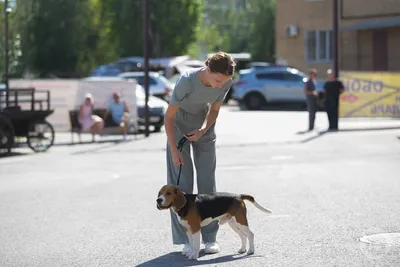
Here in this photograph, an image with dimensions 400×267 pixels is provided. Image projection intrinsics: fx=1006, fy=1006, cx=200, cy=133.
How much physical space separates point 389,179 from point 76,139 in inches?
498

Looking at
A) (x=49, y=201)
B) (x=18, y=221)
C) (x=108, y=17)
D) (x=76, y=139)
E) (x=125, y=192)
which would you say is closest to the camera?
(x=18, y=221)

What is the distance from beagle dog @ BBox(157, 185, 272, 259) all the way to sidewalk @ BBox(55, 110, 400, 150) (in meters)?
13.2

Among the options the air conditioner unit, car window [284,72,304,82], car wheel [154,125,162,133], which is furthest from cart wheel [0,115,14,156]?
the air conditioner unit

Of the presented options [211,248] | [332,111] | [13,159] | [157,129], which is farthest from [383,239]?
[157,129]

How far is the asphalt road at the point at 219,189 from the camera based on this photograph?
8.02m

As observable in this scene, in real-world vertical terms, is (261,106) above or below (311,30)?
below

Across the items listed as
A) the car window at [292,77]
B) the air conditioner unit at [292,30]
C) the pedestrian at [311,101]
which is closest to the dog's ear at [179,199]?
the pedestrian at [311,101]

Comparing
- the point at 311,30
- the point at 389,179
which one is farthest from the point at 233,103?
the point at 389,179

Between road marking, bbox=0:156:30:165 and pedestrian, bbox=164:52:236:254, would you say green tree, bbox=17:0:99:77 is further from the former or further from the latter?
pedestrian, bbox=164:52:236:254

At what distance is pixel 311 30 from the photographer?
47.7 m

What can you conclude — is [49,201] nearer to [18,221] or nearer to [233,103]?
[18,221]

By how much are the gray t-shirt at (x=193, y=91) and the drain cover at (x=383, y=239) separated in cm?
180

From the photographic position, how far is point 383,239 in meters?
8.46

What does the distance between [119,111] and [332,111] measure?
5491mm
